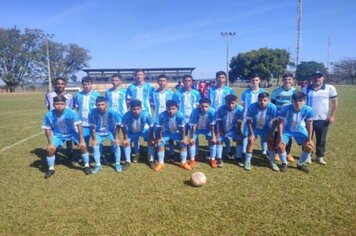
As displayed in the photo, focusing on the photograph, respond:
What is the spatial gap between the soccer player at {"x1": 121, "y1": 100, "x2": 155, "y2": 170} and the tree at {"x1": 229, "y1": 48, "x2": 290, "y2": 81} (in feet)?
173

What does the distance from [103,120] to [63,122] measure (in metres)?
0.80

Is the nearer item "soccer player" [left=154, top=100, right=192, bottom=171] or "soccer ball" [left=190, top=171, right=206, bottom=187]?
"soccer ball" [left=190, top=171, right=206, bottom=187]

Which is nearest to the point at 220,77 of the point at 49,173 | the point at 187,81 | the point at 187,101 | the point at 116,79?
the point at 187,81

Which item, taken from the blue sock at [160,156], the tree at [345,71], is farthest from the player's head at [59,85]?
the tree at [345,71]

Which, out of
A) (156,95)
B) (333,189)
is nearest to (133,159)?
(156,95)

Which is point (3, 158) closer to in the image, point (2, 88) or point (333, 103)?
point (333, 103)

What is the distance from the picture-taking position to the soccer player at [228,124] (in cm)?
608

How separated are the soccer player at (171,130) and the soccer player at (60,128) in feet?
4.98

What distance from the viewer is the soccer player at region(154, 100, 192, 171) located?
19.7ft

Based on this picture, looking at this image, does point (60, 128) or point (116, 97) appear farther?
point (116, 97)

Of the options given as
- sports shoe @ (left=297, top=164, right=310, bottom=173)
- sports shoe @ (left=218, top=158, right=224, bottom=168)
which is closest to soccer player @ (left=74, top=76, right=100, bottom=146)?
sports shoe @ (left=218, top=158, right=224, bottom=168)

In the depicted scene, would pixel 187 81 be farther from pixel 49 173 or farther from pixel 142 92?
pixel 49 173

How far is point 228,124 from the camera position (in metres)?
6.25

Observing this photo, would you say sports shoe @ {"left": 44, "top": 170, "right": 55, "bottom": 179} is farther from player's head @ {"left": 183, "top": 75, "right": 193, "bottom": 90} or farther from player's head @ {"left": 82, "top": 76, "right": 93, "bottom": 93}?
player's head @ {"left": 183, "top": 75, "right": 193, "bottom": 90}
